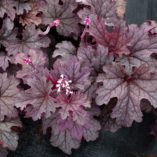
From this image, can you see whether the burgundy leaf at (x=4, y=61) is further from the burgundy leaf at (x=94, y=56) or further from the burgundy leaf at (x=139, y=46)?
the burgundy leaf at (x=139, y=46)

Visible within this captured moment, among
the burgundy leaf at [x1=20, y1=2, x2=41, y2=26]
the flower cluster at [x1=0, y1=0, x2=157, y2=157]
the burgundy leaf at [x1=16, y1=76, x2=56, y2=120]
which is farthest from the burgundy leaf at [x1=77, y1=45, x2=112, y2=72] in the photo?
the burgundy leaf at [x1=20, y1=2, x2=41, y2=26]

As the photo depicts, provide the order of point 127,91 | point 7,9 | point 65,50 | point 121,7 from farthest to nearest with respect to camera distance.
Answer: point 121,7 → point 7,9 → point 65,50 → point 127,91

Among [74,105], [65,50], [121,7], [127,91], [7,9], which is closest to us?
[74,105]

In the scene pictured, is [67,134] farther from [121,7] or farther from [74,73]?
[121,7]

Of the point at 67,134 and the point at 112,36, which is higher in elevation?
the point at 112,36

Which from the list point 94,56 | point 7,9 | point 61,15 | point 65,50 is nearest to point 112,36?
point 94,56

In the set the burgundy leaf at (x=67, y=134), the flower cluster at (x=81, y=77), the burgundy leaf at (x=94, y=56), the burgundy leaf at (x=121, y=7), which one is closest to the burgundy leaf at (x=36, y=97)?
the flower cluster at (x=81, y=77)
